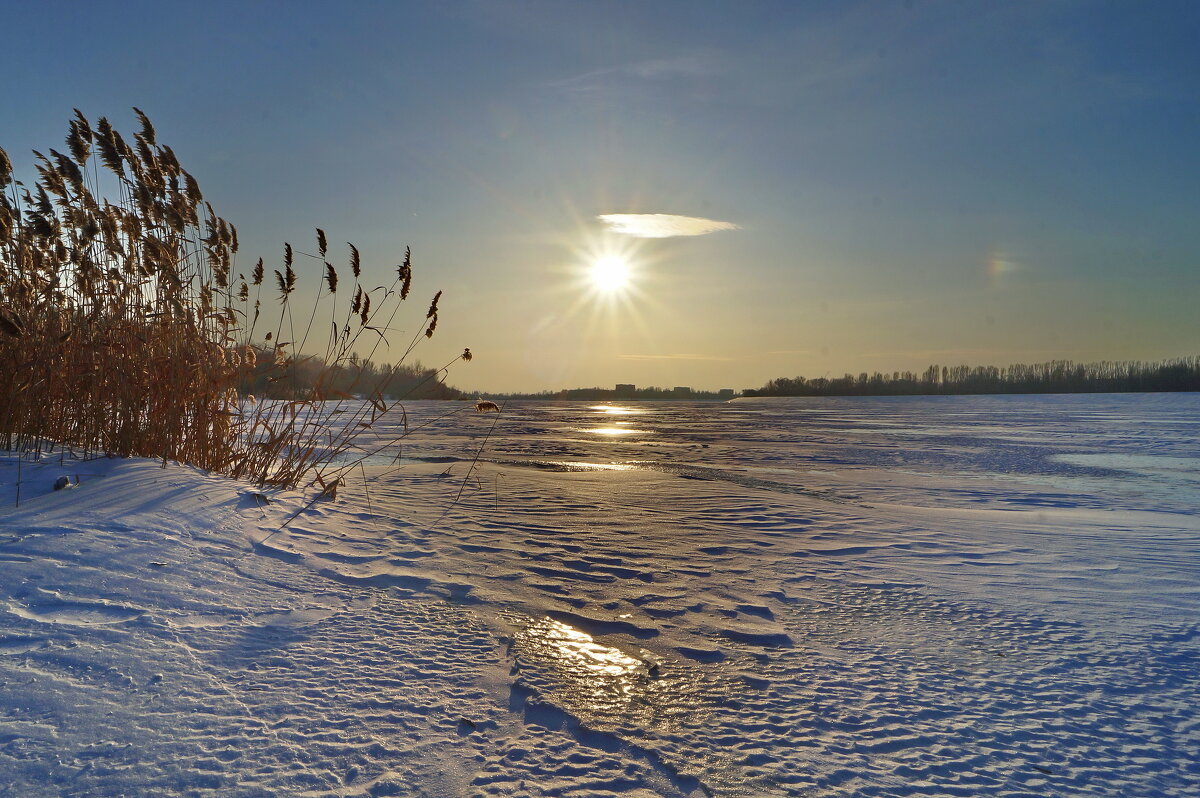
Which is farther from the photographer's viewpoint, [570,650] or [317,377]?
[317,377]

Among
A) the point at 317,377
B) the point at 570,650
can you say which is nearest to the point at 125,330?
the point at 317,377

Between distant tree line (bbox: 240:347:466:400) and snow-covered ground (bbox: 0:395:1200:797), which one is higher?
distant tree line (bbox: 240:347:466:400)

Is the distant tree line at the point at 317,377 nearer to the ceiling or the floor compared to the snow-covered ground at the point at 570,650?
nearer to the ceiling

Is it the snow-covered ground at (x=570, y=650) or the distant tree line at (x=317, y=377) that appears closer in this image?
the snow-covered ground at (x=570, y=650)

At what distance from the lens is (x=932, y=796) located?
4.70 ft

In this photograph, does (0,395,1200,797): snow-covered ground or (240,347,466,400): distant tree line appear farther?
(240,347,466,400): distant tree line

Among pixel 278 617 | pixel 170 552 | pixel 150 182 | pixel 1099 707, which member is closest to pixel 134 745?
pixel 278 617

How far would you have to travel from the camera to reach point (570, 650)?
2.24 m

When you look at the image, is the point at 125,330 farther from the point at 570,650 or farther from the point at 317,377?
the point at 570,650

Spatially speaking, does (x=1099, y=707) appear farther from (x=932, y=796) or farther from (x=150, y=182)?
(x=150, y=182)

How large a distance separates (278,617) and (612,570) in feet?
5.09

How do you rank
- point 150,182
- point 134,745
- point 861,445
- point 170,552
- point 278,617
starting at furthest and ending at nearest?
point 861,445 → point 150,182 → point 170,552 → point 278,617 → point 134,745

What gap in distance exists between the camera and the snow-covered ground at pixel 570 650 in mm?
1469

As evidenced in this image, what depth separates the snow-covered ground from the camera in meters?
1.47
